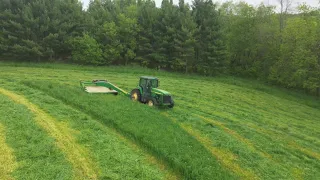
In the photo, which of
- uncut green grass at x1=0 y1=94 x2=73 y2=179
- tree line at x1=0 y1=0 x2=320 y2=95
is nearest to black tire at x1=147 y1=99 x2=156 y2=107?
uncut green grass at x1=0 y1=94 x2=73 y2=179

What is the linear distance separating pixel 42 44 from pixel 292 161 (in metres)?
27.4

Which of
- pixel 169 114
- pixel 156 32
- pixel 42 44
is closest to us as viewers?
pixel 169 114

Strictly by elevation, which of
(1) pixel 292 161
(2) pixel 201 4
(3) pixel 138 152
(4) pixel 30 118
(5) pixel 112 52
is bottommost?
(1) pixel 292 161

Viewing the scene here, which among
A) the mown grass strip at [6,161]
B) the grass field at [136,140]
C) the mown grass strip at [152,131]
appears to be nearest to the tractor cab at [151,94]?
the grass field at [136,140]

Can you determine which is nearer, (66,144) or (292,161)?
(66,144)

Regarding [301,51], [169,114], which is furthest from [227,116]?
[301,51]

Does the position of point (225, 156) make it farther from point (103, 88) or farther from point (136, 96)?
point (103, 88)

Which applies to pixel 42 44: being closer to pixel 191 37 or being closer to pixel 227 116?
pixel 191 37

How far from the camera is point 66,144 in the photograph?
8.27m

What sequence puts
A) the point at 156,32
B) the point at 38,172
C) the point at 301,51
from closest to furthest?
the point at 38,172 → the point at 301,51 → the point at 156,32

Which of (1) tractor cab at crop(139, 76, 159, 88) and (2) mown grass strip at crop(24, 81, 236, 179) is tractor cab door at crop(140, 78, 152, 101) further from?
(2) mown grass strip at crop(24, 81, 236, 179)

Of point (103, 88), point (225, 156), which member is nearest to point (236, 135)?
point (225, 156)

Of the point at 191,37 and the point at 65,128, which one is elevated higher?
the point at 191,37

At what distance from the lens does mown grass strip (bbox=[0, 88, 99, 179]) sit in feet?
22.6
